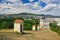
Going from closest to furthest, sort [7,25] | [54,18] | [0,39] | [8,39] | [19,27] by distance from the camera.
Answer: [0,39]
[8,39]
[19,27]
[7,25]
[54,18]

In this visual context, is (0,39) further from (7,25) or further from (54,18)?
(54,18)

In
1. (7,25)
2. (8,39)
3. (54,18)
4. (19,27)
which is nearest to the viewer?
(8,39)

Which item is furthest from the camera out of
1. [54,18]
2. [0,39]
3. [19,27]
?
[54,18]

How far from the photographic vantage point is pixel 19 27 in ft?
44.4

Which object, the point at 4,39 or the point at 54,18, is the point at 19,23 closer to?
the point at 4,39

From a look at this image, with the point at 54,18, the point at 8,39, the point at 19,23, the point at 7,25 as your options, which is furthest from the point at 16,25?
the point at 54,18

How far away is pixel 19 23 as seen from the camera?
13766mm

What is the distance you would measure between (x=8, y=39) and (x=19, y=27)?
16.4ft

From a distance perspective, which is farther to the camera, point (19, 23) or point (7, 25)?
point (7, 25)

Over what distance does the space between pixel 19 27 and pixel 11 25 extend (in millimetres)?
11978

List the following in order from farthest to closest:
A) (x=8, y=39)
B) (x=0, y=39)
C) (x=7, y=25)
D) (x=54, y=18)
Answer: (x=54, y=18), (x=7, y=25), (x=8, y=39), (x=0, y=39)

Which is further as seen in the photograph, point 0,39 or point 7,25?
point 7,25

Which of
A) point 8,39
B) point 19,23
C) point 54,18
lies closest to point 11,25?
point 19,23

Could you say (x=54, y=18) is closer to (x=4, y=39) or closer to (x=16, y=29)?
(x=16, y=29)
